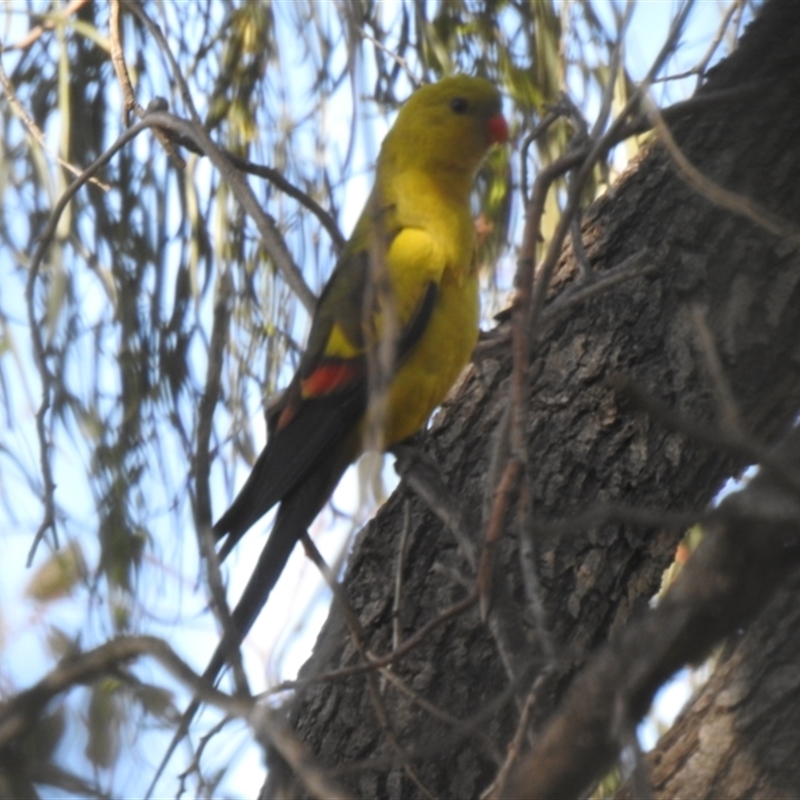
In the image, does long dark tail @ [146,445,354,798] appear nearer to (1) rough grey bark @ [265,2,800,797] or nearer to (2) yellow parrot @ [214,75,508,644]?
(2) yellow parrot @ [214,75,508,644]

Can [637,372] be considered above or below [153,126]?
below

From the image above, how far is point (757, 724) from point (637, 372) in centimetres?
73

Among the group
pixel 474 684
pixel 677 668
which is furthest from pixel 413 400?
pixel 677 668

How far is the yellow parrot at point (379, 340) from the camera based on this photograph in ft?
7.70

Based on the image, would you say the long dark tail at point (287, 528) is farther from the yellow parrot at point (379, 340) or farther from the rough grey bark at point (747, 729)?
the rough grey bark at point (747, 729)

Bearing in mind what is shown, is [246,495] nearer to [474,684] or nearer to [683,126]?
[474,684]

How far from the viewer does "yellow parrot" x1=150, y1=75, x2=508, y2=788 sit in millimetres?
2346

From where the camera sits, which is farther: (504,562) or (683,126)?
(683,126)

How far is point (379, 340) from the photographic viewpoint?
2289 millimetres

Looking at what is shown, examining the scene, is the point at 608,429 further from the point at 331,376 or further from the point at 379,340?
the point at 331,376

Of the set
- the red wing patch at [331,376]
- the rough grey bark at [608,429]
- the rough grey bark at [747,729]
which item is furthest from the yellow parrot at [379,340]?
the rough grey bark at [747,729]

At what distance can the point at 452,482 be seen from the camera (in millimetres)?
2324

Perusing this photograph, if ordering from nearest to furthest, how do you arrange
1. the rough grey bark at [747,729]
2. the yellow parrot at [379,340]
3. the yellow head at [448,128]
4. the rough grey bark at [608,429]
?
the rough grey bark at [747,729] < the rough grey bark at [608,429] < the yellow parrot at [379,340] < the yellow head at [448,128]

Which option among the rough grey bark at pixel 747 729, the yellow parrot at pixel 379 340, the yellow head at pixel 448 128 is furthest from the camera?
the yellow head at pixel 448 128
